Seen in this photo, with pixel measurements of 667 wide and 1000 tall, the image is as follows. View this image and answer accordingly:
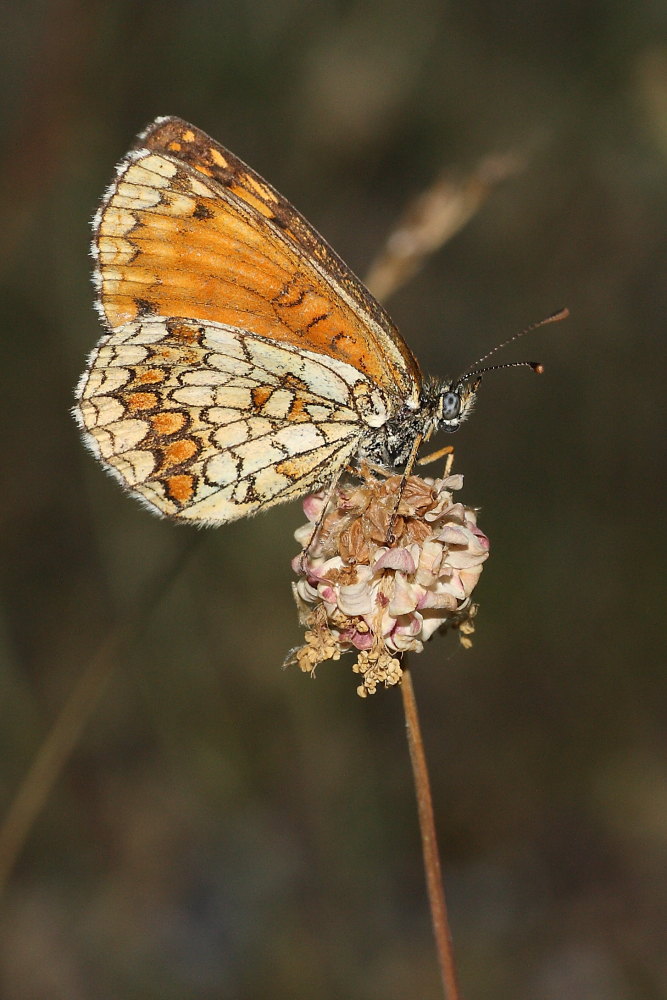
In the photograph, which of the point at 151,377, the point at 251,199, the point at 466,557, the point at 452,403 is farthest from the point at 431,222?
the point at 466,557

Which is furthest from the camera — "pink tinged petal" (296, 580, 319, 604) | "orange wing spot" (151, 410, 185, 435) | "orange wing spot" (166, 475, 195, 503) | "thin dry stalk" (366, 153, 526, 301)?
"thin dry stalk" (366, 153, 526, 301)

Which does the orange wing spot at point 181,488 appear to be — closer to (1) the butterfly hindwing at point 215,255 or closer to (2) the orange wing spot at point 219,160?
(1) the butterfly hindwing at point 215,255

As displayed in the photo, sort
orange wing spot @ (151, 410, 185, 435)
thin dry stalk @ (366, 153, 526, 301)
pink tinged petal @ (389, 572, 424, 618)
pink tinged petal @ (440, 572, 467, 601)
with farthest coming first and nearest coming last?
1. thin dry stalk @ (366, 153, 526, 301)
2. orange wing spot @ (151, 410, 185, 435)
3. pink tinged petal @ (440, 572, 467, 601)
4. pink tinged petal @ (389, 572, 424, 618)

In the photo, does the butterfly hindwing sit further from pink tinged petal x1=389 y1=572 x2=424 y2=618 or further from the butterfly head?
pink tinged petal x1=389 y1=572 x2=424 y2=618

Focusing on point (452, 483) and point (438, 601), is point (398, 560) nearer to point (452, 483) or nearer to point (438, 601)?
point (438, 601)

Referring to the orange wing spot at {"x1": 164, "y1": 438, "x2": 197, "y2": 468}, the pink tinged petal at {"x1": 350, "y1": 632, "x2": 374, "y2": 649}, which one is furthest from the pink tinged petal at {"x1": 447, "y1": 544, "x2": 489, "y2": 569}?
the orange wing spot at {"x1": 164, "y1": 438, "x2": 197, "y2": 468}
